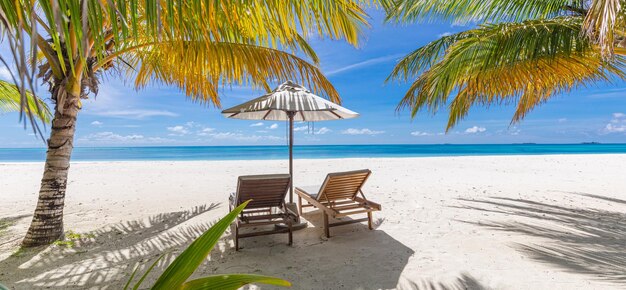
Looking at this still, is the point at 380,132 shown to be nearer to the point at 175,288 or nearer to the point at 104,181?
the point at 104,181

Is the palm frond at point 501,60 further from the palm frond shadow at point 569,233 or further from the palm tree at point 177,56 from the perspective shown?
the palm frond shadow at point 569,233

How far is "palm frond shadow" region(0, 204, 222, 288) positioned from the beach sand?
12 mm

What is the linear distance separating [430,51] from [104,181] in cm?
883

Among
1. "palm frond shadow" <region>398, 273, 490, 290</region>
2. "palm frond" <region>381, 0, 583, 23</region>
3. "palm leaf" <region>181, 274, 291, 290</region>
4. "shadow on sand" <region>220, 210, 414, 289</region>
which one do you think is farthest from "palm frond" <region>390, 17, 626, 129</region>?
"palm leaf" <region>181, 274, 291, 290</region>

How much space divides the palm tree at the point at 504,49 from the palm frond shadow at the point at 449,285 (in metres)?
2.44

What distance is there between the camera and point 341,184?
4020 millimetres

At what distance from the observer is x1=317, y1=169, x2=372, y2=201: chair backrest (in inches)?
152

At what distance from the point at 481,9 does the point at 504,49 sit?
1.21m

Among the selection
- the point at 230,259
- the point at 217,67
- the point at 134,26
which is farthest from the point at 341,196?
the point at 134,26

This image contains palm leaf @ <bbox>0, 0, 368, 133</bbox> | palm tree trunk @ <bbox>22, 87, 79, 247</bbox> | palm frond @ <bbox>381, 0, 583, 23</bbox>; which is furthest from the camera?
palm frond @ <bbox>381, 0, 583, 23</bbox>

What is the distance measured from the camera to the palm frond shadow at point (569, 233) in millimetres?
2861

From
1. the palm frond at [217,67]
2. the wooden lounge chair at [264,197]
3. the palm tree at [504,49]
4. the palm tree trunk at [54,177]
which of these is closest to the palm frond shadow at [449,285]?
the wooden lounge chair at [264,197]

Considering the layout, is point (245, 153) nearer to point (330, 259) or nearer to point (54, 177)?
point (54, 177)

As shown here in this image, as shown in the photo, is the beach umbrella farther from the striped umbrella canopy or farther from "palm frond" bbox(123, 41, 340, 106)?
"palm frond" bbox(123, 41, 340, 106)
